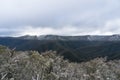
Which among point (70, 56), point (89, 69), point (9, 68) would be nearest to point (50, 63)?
point (9, 68)

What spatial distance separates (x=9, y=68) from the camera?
34.2m

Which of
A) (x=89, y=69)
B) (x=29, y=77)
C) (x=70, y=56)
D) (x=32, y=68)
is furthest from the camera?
(x=70, y=56)

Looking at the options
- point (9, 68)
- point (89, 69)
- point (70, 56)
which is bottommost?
point (70, 56)

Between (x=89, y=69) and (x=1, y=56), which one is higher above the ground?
(x=1, y=56)

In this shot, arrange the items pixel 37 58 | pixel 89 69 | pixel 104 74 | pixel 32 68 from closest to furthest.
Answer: pixel 32 68
pixel 37 58
pixel 104 74
pixel 89 69

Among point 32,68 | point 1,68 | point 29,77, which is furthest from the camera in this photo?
point 32,68

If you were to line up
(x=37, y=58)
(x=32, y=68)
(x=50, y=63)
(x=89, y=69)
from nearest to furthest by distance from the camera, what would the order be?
(x=32, y=68) → (x=50, y=63) → (x=37, y=58) → (x=89, y=69)

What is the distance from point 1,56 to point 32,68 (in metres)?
4.67

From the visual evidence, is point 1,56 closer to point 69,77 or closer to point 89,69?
point 69,77

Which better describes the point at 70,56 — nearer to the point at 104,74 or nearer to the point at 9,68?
the point at 104,74

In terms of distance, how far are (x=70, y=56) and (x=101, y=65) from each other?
139 meters

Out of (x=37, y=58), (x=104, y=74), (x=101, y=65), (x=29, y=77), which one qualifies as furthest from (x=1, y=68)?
(x=101, y=65)

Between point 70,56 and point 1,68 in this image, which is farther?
point 70,56

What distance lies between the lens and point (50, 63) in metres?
44.7
